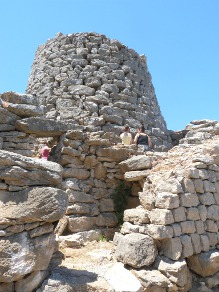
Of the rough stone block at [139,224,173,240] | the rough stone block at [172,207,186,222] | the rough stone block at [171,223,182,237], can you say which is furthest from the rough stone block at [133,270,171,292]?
the rough stone block at [172,207,186,222]

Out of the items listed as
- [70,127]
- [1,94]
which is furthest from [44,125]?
[1,94]

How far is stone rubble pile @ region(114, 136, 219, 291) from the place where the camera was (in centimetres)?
419

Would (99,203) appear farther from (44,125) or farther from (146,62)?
(146,62)

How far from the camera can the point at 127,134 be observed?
751cm

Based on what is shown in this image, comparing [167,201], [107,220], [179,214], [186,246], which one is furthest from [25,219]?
[107,220]

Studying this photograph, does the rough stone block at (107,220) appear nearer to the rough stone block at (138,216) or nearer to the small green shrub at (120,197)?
the small green shrub at (120,197)

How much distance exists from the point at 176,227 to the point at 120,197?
2.08 metres

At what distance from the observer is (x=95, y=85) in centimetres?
852

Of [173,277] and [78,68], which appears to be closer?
[173,277]

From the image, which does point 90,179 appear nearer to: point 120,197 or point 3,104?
point 120,197

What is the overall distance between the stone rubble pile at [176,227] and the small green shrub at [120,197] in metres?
1.06

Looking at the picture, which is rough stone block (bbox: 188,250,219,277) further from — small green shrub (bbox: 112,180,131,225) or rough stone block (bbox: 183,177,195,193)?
small green shrub (bbox: 112,180,131,225)

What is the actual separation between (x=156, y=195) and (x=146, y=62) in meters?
7.00

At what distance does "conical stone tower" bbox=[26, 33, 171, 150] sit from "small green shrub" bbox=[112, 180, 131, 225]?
181cm
